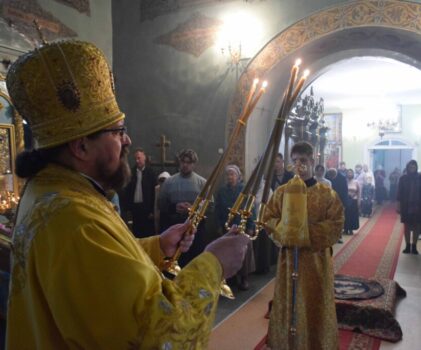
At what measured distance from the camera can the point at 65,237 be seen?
36.3 inches

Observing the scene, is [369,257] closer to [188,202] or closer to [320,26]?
[188,202]

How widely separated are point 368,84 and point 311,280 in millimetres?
11469

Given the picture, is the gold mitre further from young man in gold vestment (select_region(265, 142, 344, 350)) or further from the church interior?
the church interior

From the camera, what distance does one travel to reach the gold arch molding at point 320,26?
4.62m

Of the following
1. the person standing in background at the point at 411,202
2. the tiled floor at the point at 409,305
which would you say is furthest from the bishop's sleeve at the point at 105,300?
the person standing in background at the point at 411,202

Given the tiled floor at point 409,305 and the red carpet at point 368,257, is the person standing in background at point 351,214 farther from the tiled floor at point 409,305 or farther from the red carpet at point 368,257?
the tiled floor at point 409,305

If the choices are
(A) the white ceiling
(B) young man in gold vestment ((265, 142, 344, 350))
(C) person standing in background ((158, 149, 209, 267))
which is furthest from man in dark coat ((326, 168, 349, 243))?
(B) young man in gold vestment ((265, 142, 344, 350))

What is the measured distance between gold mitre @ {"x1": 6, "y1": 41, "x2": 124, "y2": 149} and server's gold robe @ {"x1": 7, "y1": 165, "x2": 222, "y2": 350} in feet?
0.52

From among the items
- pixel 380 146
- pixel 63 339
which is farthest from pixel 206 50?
pixel 380 146

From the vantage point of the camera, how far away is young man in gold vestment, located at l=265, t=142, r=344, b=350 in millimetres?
2629

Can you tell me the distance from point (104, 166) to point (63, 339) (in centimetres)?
47

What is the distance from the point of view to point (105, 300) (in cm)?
88

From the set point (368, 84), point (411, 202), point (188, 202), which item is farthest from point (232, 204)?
point (368, 84)

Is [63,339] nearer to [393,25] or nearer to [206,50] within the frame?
[393,25]
